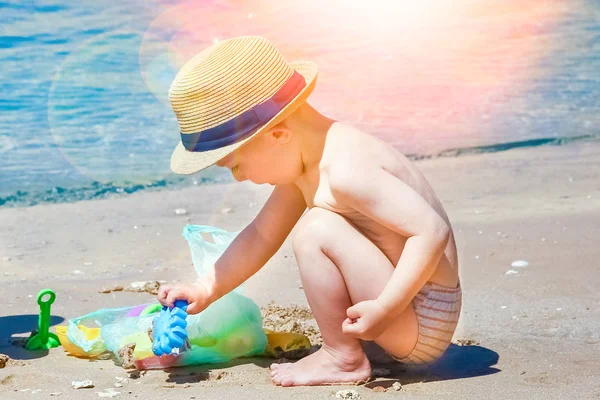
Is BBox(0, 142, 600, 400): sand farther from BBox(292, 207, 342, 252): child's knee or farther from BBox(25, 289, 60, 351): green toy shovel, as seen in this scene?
BBox(292, 207, 342, 252): child's knee

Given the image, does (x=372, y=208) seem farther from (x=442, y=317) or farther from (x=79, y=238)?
(x=79, y=238)

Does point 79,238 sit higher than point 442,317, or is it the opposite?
point 442,317

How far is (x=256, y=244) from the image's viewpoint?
2.93m

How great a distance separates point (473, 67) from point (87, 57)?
183 inches

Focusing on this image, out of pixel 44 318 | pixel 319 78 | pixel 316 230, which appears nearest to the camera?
pixel 316 230

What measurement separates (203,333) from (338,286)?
613 millimetres

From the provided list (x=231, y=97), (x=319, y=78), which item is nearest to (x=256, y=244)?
(x=231, y=97)

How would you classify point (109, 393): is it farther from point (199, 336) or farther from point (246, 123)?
point (246, 123)

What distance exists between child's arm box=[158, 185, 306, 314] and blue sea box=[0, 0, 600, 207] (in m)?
3.54

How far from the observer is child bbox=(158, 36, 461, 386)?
2.47 metres

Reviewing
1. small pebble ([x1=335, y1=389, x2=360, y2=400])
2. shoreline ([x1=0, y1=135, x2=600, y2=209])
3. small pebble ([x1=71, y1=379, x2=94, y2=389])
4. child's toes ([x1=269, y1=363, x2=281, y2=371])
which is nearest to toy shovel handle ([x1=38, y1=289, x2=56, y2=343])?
small pebble ([x1=71, y1=379, x2=94, y2=389])

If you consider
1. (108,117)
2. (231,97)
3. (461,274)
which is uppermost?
(231,97)

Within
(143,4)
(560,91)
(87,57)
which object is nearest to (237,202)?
(560,91)

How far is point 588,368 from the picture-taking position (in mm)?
2777
